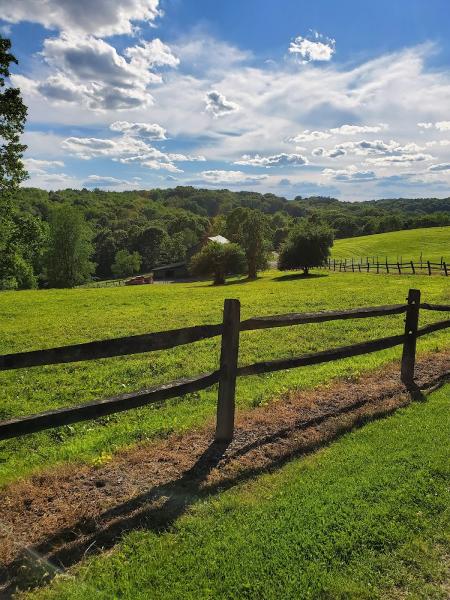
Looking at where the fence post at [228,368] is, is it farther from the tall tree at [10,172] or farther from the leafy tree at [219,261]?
the leafy tree at [219,261]

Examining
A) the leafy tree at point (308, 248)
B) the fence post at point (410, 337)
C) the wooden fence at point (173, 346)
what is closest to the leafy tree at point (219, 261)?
the leafy tree at point (308, 248)

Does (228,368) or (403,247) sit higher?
(403,247)

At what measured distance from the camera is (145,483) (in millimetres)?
4855

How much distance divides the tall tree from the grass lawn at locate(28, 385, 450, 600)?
88.2ft

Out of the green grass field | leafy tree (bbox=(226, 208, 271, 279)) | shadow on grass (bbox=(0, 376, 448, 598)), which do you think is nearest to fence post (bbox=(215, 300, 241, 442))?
shadow on grass (bbox=(0, 376, 448, 598))

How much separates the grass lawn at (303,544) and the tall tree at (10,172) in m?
26.9

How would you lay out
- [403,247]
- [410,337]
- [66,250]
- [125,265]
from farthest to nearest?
[125,265]
[403,247]
[66,250]
[410,337]

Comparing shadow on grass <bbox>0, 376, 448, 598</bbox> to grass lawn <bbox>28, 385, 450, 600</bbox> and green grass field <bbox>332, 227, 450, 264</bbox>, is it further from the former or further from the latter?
green grass field <bbox>332, 227, 450, 264</bbox>

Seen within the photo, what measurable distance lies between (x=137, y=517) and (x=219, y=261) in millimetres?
54896

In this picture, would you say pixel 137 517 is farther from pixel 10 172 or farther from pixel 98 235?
pixel 98 235

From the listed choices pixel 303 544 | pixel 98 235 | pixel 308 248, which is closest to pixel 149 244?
pixel 98 235

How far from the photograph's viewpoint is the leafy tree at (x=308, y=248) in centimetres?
5603

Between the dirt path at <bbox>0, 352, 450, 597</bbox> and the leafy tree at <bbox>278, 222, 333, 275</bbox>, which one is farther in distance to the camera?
the leafy tree at <bbox>278, 222, 333, 275</bbox>

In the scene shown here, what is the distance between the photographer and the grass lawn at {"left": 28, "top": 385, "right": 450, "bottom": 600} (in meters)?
3.33
